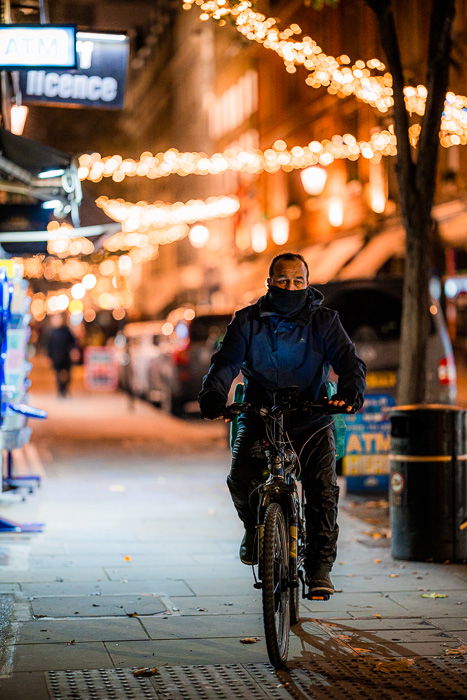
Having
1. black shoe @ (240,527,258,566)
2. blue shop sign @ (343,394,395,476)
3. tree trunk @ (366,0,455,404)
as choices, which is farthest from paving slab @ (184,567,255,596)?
blue shop sign @ (343,394,395,476)

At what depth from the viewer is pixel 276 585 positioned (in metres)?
5.72

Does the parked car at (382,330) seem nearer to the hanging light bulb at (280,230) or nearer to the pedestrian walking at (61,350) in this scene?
the pedestrian walking at (61,350)

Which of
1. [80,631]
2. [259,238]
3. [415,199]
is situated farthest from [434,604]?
[259,238]

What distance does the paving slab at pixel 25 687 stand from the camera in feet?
16.9

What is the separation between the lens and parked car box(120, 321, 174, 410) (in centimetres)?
2266

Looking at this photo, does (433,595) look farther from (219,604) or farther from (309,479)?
(309,479)

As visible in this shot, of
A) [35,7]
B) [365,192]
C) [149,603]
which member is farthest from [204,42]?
[149,603]

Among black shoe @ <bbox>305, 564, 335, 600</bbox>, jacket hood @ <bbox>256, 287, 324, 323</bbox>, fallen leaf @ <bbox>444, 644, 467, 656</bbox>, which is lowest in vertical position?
fallen leaf @ <bbox>444, 644, 467, 656</bbox>

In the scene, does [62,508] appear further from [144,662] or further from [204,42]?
[204,42]

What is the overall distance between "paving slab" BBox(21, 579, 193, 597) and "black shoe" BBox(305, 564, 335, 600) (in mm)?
1285

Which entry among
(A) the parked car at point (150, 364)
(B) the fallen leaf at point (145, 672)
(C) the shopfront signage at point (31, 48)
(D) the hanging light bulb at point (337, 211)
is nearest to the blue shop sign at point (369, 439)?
(C) the shopfront signage at point (31, 48)

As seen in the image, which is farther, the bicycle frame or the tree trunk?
the tree trunk

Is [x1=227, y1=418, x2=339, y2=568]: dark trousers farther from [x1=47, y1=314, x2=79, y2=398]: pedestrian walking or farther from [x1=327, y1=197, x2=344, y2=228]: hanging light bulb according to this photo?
[x1=327, y1=197, x2=344, y2=228]: hanging light bulb

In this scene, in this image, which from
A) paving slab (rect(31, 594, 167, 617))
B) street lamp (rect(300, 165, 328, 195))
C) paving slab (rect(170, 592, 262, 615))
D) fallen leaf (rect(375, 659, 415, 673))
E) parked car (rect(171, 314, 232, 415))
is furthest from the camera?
street lamp (rect(300, 165, 328, 195))
